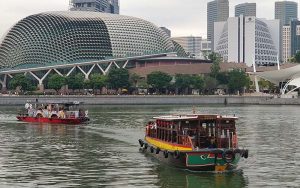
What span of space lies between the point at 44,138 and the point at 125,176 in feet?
75.7

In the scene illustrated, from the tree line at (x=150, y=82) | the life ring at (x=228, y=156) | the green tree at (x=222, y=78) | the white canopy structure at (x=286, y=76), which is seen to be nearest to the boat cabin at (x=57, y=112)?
the life ring at (x=228, y=156)

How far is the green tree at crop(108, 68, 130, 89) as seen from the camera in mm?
163125

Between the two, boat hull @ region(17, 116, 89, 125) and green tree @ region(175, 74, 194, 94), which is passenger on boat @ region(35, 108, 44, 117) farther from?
green tree @ region(175, 74, 194, 94)

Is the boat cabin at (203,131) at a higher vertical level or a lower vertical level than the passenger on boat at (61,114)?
higher

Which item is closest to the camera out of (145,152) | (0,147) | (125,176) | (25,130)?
(125,176)

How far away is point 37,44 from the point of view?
19588 cm

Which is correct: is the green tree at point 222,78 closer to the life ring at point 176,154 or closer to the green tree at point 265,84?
the green tree at point 265,84

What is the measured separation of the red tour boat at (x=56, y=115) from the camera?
74250 mm

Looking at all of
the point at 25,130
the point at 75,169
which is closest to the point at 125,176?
the point at 75,169

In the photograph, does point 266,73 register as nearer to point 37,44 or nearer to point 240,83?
point 240,83

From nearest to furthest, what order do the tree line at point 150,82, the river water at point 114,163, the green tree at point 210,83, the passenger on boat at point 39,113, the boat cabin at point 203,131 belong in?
the river water at point 114,163 → the boat cabin at point 203,131 → the passenger on boat at point 39,113 → the tree line at point 150,82 → the green tree at point 210,83

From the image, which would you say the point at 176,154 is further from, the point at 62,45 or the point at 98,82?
the point at 62,45

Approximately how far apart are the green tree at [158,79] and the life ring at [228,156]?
130 meters

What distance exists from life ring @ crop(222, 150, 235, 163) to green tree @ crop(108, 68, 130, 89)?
129 metres
